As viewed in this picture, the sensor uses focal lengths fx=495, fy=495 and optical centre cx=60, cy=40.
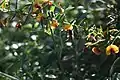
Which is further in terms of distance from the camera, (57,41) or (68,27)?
(57,41)

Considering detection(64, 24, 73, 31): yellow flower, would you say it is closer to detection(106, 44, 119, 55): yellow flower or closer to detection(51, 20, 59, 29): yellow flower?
detection(51, 20, 59, 29): yellow flower

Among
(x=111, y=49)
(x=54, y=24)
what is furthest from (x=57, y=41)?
(x=111, y=49)

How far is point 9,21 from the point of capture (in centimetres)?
200

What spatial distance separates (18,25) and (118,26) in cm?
42

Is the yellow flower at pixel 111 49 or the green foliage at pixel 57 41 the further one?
the green foliage at pixel 57 41

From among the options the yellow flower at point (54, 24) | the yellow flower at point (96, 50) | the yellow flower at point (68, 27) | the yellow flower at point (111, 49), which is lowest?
the yellow flower at point (96, 50)

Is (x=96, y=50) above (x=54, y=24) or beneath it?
beneath

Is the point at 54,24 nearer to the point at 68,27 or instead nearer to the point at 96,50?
the point at 68,27

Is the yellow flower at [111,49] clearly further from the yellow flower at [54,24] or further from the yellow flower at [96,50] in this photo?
the yellow flower at [54,24]

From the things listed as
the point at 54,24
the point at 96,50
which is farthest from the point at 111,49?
the point at 54,24

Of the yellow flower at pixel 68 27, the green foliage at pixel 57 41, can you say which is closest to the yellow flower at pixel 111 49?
the green foliage at pixel 57 41

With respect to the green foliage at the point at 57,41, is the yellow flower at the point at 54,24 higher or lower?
higher

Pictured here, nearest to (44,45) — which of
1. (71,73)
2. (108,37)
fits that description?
(71,73)

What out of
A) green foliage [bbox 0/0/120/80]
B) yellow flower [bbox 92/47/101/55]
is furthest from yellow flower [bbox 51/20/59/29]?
yellow flower [bbox 92/47/101/55]
